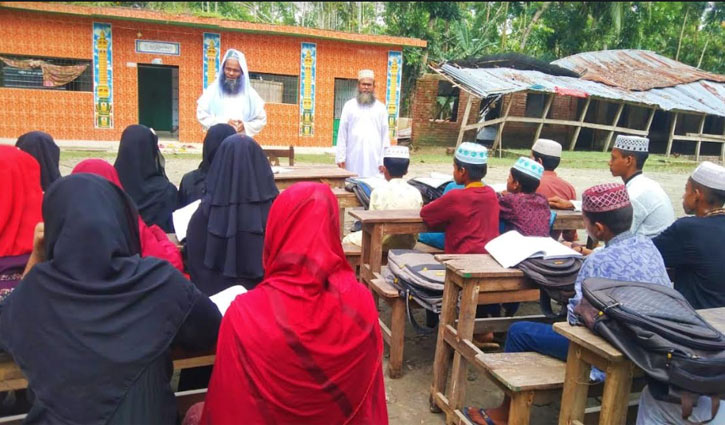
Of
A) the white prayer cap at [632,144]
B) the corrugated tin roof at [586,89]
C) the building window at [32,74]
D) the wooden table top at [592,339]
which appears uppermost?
the corrugated tin roof at [586,89]

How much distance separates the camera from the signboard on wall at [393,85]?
56.5ft

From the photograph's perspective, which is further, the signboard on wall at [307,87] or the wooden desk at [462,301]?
the signboard on wall at [307,87]

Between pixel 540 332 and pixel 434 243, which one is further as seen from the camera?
pixel 434 243

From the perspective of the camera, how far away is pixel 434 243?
4.48m

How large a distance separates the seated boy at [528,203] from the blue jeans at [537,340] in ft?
3.01

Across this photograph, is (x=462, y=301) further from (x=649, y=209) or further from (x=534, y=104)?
(x=534, y=104)

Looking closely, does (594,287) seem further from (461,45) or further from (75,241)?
(461,45)

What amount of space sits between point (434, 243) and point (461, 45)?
1844 centimetres

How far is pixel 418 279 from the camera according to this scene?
3326 mm

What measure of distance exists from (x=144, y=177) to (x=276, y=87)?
13.2m

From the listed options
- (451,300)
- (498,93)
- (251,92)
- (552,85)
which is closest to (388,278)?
(451,300)

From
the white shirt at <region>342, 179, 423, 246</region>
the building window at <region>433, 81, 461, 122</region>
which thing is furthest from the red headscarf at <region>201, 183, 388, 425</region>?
the building window at <region>433, 81, 461, 122</region>

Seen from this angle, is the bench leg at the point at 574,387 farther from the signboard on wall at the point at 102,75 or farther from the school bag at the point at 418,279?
the signboard on wall at the point at 102,75

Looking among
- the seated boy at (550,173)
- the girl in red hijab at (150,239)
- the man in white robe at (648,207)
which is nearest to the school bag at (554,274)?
the man in white robe at (648,207)
